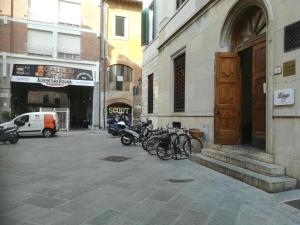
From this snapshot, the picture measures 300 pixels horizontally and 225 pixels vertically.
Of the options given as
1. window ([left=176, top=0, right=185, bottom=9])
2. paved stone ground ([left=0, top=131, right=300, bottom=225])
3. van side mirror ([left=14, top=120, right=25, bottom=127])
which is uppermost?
window ([left=176, top=0, right=185, bottom=9])

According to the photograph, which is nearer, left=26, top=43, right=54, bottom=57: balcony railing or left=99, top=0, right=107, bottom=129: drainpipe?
left=26, top=43, right=54, bottom=57: balcony railing

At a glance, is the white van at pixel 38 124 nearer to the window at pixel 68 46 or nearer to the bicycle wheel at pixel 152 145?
the window at pixel 68 46

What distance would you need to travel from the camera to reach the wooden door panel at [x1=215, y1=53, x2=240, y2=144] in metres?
8.51

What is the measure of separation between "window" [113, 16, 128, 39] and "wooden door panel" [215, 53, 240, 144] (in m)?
21.4

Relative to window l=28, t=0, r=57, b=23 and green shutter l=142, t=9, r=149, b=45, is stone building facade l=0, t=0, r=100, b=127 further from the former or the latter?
green shutter l=142, t=9, r=149, b=45

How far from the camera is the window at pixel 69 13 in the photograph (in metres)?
25.7

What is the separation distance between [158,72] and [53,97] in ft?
75.3

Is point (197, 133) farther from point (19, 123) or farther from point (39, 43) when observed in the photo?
point (39, 43)

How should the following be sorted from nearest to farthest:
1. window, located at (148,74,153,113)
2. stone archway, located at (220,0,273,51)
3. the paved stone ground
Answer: the paved stone ground → stone archway, located at (220,0,273,51) → window, located at (148,74,153,113)

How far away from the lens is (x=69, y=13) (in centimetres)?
2602

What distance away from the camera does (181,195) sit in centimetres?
550

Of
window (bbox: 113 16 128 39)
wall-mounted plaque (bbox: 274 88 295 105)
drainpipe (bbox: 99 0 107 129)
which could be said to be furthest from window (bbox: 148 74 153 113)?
window (bbox: 113 16 128 39)

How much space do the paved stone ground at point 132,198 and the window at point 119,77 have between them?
20857mm

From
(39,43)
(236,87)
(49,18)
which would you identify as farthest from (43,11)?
(236,87)
